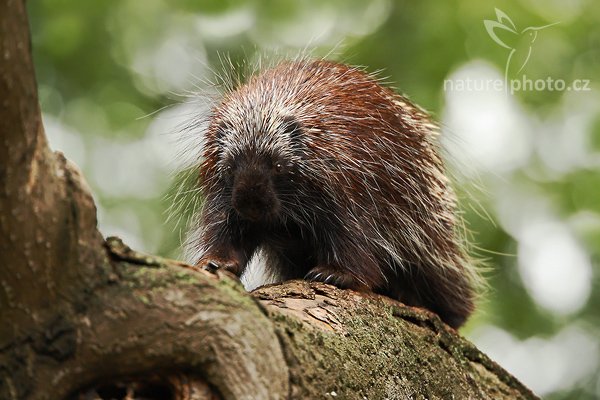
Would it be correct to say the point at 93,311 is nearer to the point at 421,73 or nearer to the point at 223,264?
the point at 223,264

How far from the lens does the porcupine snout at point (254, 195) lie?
346cm

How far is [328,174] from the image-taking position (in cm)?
367

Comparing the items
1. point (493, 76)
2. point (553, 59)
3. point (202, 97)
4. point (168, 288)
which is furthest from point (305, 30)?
point (168, 288)

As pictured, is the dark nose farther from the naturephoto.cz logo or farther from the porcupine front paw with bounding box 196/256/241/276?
the naturephoto.cz logo

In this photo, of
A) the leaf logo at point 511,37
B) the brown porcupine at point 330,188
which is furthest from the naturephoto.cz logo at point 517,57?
the brown porcupine at point 330,188

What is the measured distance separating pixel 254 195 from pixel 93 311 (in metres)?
1.64

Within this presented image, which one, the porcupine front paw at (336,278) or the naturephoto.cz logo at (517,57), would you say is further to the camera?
the naturephoto.cz logo at (517,57)

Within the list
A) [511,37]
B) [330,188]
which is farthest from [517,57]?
[330,188]

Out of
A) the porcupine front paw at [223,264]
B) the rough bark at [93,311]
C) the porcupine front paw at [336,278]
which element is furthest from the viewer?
the porcupine front paw at [223,264]

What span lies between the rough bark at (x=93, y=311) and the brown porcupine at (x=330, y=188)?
1.22m

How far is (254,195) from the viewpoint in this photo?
347 centimetres

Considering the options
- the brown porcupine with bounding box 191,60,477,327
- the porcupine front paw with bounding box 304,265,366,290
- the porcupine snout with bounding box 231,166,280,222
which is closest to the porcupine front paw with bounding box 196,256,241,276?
the brown porcupine with bounding box 191,60,477,327

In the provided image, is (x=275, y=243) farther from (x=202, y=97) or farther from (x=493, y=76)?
(x=493, y=76)

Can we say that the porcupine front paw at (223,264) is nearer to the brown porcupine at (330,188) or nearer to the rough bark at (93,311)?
the brown porcupine at (330,188)
